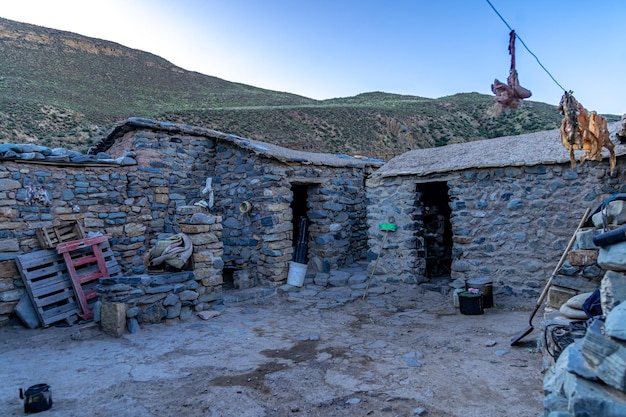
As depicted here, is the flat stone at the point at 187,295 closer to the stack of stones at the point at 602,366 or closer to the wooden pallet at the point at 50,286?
the wooden pallet at the point at 50,286

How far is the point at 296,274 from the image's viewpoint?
905 centimetres

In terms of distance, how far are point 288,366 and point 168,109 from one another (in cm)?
3293

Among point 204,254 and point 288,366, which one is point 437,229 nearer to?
point 204,254

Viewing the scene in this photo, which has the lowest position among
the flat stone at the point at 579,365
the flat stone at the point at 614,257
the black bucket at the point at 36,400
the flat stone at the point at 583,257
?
the black bucket at the point at 36,400

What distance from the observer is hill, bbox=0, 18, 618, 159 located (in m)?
25.5

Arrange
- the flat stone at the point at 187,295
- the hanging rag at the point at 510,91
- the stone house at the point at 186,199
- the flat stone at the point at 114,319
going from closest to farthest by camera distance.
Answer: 1. the hanging rag at the point at 510,91
2. the flat stone at the point at 114,319
3. the flat stone at the point at 187,295
4. the stone house at the point at 186,199

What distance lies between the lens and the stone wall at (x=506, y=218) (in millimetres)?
6918

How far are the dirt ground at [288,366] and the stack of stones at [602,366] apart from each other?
1.22 metres

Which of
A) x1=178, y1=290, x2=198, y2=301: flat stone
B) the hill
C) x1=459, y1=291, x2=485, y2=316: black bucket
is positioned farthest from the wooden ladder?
the hill

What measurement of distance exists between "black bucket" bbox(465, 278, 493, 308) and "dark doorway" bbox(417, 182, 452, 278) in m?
2.14

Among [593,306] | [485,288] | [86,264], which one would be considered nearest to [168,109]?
[86,264]

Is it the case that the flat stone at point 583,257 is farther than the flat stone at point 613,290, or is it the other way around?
the flat stone at point 583,257

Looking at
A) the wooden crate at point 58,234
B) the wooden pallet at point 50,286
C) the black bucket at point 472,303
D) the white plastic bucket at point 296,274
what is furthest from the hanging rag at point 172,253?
the black bucket at point 472,303

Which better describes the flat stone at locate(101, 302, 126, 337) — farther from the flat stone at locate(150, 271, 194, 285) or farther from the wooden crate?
the wooden crate
